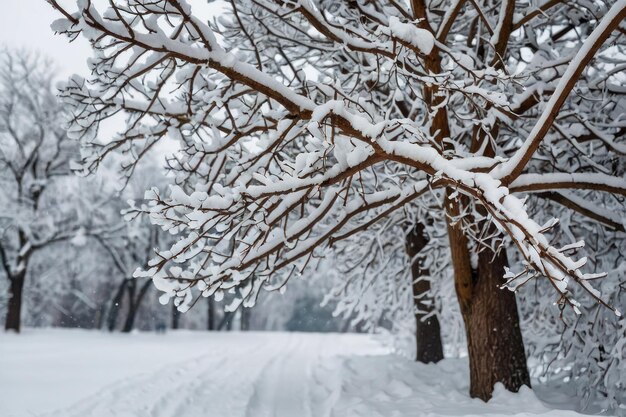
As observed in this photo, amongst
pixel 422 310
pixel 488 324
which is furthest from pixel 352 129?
pixel 422 310

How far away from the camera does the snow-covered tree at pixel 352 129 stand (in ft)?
10.7

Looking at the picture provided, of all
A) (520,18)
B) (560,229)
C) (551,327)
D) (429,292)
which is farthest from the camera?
(429,292)

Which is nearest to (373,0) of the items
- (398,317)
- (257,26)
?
(257,26)

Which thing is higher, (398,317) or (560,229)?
(560,229)

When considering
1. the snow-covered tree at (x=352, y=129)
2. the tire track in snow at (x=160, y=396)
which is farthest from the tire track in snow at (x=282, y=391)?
the snow-covered tree at (x=352, y=129)

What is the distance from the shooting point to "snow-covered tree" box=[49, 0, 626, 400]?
128 inches

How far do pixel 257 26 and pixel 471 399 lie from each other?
5.23 meters

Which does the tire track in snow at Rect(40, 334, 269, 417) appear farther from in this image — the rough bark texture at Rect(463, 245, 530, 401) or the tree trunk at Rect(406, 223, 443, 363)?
the tree trunk at Rect(406, 223, 443, 363)

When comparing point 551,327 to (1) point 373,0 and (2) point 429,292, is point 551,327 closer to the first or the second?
(2) point 429,292

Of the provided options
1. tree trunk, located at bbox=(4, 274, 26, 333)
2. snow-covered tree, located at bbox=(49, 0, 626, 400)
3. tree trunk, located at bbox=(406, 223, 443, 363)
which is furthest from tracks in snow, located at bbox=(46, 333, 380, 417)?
tree trunk, located at bbox=(4, 274, 26, 333)

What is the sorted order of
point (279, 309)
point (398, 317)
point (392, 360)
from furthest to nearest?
point (279, 309) < point (398, 317) < point (392, 360)

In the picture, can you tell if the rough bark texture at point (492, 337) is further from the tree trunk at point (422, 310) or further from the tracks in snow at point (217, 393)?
the tree trunk at point (422, 310)

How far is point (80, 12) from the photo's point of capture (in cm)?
316

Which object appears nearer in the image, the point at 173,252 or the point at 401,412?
the point at 173,252
